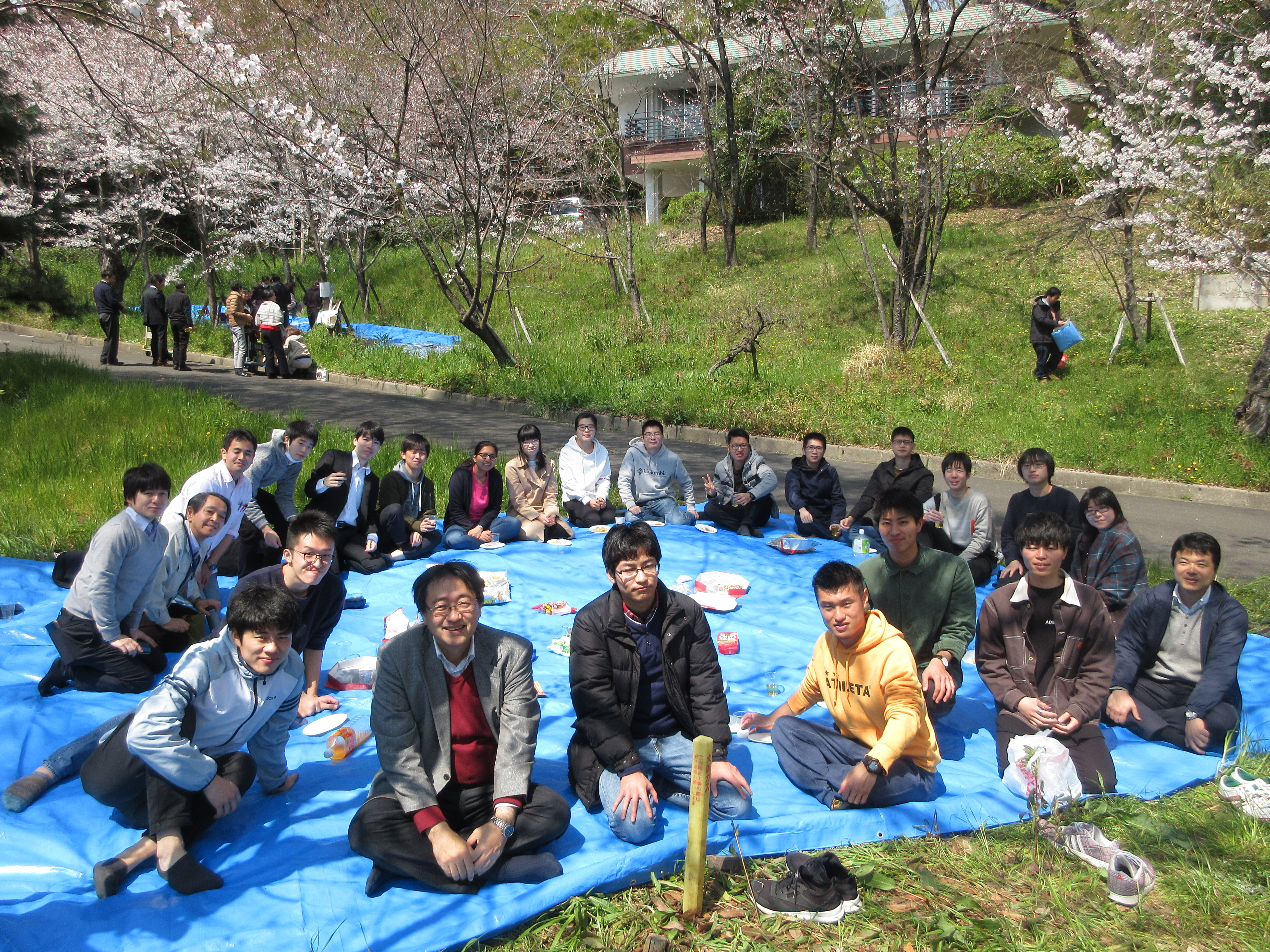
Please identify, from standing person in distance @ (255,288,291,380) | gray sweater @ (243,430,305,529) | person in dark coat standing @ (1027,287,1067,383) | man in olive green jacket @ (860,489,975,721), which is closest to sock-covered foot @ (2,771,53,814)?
gray sweater @ (243,430,305,529)

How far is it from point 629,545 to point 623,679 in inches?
21.5

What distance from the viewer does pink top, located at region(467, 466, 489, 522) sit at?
752cm

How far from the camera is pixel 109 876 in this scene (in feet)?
9.60

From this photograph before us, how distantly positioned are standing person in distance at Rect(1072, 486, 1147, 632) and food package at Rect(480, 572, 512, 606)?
365 centimetres

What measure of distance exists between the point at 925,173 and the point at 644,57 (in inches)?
820

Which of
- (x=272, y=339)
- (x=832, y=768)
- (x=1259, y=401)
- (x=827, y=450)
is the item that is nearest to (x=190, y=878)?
(x=832, y=768)

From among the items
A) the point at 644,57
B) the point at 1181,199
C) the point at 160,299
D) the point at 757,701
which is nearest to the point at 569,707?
the point at 757,701

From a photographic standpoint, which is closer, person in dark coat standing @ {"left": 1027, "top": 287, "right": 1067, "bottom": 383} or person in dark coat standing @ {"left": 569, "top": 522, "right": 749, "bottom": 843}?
person in dark coat standing @ {"left": 569, "top": 522, "right": 749, "bottom": 843}

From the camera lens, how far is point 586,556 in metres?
7.09

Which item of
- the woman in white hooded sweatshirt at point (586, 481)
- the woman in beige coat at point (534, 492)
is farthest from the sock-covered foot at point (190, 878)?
the woman in white hooded sweatshirt at point (586, 481)

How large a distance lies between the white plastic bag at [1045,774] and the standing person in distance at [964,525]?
2935 millimetres

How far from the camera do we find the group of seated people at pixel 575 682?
3150 millimetres

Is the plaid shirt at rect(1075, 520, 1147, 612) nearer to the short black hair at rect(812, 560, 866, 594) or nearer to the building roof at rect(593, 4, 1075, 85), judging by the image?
the short black hair at rect(812, 560, 866, 594)

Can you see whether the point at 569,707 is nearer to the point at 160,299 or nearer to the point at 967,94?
the point at 160,299
